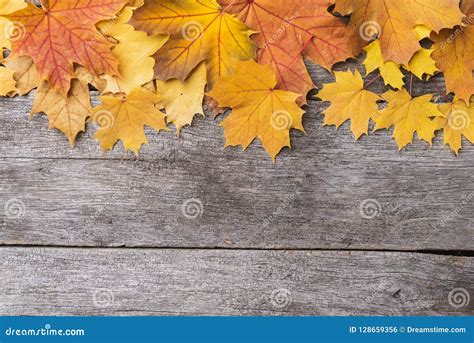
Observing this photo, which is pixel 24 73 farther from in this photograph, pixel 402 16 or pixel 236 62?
pixel 402 16

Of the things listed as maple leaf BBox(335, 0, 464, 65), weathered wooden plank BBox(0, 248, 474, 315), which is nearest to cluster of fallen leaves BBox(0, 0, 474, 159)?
maple leaf BBox(335, 0, 464, 65)

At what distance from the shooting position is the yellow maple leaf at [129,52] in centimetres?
113

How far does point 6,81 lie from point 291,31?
63cm

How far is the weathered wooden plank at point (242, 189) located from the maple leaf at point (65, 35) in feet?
0.47

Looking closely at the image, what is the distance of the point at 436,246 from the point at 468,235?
0.08 m

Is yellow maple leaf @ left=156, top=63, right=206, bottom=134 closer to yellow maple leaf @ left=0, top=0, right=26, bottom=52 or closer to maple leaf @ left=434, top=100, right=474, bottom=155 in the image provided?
yellow maple leaf @ left=0, top=0, right=26, bottom=52

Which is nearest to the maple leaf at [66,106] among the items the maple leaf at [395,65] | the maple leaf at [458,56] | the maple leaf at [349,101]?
the maple leaf at [349,101]

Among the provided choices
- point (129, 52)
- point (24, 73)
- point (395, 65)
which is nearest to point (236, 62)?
point (129, 52)

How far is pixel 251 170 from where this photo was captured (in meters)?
1.22

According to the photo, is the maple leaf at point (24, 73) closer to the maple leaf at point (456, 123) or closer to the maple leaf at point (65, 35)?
the maple leaf at point (65, 35)

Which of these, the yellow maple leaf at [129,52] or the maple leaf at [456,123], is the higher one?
the yellow maple leaf at [129,52]

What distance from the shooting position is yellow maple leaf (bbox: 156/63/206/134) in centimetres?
114

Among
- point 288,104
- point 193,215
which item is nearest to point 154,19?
point 288,104
